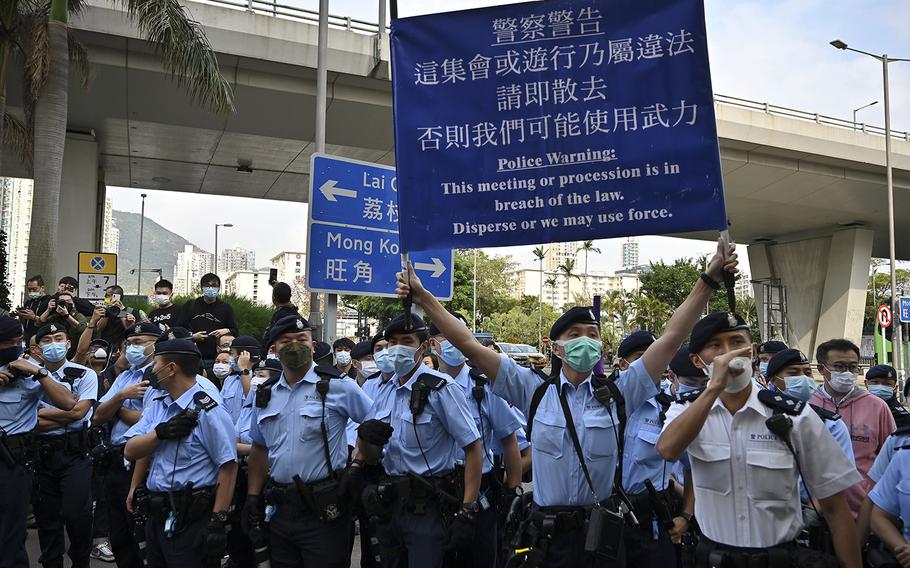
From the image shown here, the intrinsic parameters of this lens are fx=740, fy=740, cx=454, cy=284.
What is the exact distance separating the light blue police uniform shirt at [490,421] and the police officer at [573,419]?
1049mm

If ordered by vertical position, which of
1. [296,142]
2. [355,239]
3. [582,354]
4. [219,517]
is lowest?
[219,517]

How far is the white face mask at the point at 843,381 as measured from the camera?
5352 millimetres

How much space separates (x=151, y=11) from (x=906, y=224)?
32.8 metres

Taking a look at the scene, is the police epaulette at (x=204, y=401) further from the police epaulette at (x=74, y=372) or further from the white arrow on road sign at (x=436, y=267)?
the white arrow on road sign at (x=436, y=267)

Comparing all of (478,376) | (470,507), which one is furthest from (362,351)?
(470,507)

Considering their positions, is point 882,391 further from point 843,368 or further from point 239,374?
point 239,374

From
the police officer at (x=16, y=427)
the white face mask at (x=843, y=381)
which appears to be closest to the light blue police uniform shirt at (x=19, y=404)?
the police officer at (x=16, y=427)

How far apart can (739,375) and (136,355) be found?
15.9 ft

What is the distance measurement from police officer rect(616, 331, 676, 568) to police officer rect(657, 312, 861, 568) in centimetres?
85

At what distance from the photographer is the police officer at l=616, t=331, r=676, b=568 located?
13.0 ft

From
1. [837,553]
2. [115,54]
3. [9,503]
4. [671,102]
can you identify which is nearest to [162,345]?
[9,503]

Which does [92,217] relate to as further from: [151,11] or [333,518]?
[333,518]

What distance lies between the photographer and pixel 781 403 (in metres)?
2.85

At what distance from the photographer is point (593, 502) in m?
3.62
